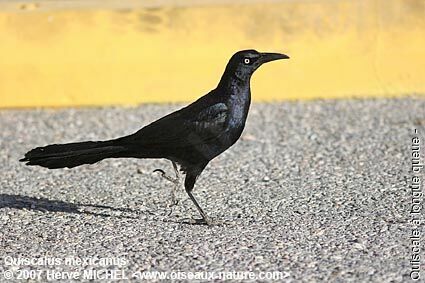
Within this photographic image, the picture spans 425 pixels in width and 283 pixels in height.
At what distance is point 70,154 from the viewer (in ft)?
18.7

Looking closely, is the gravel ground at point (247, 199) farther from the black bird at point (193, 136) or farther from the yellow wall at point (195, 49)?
the black bird at point (193, 136)

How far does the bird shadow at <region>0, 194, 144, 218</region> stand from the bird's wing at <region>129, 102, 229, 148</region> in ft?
1.75

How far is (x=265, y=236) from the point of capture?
5.48 m

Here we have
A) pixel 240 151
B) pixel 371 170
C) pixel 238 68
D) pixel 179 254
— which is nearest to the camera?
pixel 179 254

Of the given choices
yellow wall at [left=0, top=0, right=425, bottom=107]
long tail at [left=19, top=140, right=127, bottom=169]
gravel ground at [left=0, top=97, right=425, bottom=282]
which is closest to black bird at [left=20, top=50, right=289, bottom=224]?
long tail at [left=19, top=140, right=127, bottom=169]

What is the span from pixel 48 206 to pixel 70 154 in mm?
575

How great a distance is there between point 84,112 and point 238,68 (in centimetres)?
281

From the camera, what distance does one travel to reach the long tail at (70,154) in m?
5.68

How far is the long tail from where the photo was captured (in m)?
5.68

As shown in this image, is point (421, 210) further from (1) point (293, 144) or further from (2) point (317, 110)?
(2) point (317, 110)

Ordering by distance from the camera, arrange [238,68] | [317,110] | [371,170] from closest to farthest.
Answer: [238,68] → [371,170] → [317,110]

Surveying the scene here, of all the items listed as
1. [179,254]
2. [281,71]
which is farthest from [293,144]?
[179,254]

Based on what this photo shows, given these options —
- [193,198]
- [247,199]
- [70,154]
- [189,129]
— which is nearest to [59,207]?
[70,154]

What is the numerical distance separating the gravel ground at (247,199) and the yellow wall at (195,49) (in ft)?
0.51
